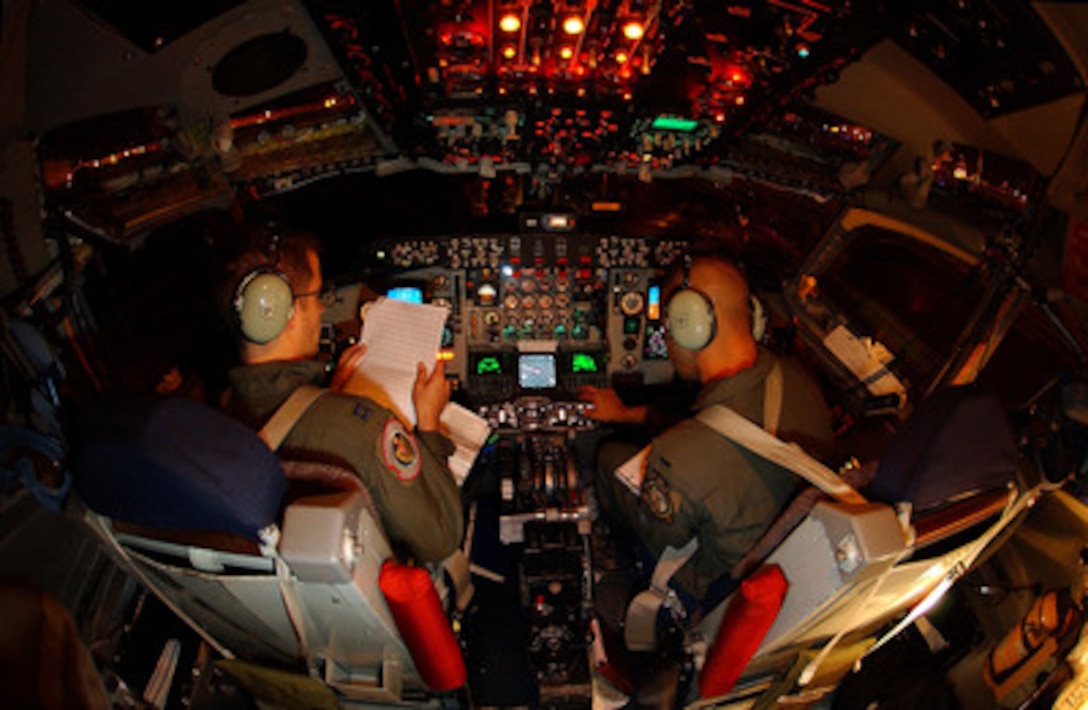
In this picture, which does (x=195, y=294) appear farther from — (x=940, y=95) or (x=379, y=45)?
(x=940, y=95)

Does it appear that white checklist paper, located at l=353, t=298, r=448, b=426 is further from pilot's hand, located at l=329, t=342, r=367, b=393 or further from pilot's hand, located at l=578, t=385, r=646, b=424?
pilot's hand, located at l=578, t=385, r=646, b=424

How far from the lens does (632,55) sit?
269cm

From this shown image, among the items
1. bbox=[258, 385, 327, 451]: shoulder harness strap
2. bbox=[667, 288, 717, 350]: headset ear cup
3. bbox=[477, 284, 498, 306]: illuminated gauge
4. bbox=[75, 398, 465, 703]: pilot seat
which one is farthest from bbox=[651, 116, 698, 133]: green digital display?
bbox=[75, 398, 465, 703]: pilot seat

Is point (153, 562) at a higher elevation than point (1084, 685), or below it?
higher

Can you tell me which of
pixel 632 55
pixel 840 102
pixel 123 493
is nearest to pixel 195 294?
pixel 632 55

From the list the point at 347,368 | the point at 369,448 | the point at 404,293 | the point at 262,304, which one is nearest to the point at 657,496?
the point at 369,448

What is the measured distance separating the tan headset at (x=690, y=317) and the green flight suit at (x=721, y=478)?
0.15 metres

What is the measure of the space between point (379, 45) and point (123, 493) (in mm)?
2034

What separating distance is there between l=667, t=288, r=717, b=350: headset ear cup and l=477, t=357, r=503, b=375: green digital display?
4.56ft

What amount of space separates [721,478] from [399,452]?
37.7 inches

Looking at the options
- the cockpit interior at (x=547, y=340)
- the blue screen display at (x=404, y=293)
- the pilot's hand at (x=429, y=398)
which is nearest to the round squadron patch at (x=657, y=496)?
the cockpit interior at (x=547, y=340)

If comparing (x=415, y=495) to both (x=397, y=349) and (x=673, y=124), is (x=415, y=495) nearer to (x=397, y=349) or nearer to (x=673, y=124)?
(x=397, y=349)

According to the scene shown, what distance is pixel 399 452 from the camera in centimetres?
180

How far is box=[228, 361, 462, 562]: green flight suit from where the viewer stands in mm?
1736
